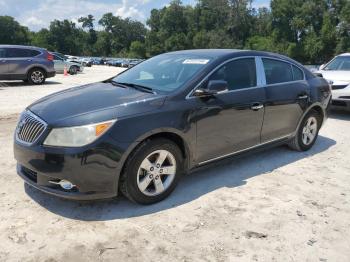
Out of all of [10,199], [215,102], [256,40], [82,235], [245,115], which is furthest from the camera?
[256,40]

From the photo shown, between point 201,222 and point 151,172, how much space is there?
73 centimetres

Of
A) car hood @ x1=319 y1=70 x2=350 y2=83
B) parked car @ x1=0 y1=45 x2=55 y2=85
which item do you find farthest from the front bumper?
parked car @ x1=0 y1=45 x2=55 y2=85

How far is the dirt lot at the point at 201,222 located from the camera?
3299 millimetres

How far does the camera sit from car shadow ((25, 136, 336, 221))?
3920mm

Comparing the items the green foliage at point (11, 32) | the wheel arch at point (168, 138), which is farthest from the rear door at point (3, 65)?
the green foliage at point (11, 32)

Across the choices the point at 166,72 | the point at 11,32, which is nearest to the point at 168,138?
the point at 166,72

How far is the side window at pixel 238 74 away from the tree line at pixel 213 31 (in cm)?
6466

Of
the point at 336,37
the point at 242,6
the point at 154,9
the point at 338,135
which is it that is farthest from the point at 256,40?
the point at 338,135

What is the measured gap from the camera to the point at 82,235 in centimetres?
350

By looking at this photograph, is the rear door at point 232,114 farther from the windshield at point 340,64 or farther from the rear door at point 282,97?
the windshield at point 340,64

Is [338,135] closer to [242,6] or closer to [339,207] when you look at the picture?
[339,207]

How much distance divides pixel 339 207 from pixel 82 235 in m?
2.78

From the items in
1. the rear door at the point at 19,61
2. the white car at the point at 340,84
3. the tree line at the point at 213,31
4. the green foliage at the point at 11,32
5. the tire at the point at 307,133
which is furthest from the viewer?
the green foliage at the point at 11,32

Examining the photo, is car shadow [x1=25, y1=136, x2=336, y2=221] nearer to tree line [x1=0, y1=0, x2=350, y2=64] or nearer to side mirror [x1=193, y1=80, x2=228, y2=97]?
side mirror [x1=193, y1=80, x2=228, y2=97]
